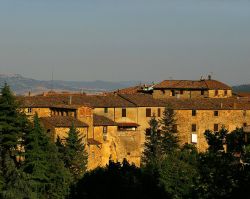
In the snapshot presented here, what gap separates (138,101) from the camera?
225 feet

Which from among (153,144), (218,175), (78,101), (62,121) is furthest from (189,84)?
(218,175)

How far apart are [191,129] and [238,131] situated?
49.9m

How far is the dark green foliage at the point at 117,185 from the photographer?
36.6 metres

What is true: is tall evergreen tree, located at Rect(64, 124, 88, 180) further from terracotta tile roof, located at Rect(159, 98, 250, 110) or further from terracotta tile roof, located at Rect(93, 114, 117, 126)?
terracotta tile roof, located at Rect(159, 98, 250, 110)

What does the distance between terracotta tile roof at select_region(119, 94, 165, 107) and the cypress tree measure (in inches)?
709

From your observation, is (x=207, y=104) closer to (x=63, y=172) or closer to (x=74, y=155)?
(x=74, y=155)

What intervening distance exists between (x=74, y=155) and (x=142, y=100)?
883 inches

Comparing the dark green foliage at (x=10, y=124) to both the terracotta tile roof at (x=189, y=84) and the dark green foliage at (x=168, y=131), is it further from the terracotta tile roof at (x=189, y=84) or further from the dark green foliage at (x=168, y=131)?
the terracotta tile roof at (x=189, y=84)

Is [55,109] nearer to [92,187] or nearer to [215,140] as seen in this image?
[92,187]

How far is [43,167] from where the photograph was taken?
42.0m

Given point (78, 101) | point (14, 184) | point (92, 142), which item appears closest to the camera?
point (14, 184)

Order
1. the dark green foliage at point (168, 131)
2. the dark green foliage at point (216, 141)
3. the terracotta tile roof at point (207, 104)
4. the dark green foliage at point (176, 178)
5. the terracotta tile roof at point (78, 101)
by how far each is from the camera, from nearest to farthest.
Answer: the dark green foliage at point (216, 141), the dark green foliage at point (176, 178), the terracotta tile roof at point (78, 101), the dark green foliage at point (168, 131), the terracotta tile roof at point (207, 104)

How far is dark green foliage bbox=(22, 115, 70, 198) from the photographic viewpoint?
4088cm

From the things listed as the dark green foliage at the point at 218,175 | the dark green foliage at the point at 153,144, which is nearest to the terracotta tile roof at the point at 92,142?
the dark green foliage at the point at 153,144
